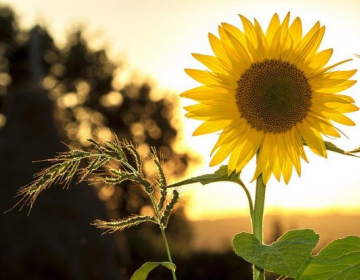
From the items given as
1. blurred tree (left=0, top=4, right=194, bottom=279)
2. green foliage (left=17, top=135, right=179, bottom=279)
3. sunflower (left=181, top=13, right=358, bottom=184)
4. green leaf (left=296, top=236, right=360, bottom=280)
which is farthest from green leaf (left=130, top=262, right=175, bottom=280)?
blurred tree (left=0, top=4, right=194, bottom=279)

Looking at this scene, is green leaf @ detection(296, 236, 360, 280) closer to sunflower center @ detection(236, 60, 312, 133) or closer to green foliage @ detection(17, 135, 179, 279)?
green foliage @ detection(17, 135, 179, 279)

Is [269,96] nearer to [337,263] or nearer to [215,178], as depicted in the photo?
[215,178]

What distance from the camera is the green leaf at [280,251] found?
5.79ft

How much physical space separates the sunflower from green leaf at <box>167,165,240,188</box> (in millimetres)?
27

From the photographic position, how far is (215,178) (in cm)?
201

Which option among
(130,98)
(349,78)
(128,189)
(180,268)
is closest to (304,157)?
→ (349,78)

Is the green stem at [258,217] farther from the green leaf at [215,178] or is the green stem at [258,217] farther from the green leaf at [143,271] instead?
the green leaf at [143,271]

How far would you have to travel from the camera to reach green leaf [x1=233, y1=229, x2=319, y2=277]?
5.79 ft

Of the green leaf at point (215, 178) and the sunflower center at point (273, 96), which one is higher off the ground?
the sunflower center at point (273, 96)

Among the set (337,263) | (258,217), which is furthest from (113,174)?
(337,263)

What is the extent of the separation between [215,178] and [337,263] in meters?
0.42

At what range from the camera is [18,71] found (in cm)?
2686

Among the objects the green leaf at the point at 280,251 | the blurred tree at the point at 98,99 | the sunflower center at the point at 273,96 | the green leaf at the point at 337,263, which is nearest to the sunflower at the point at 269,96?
the sunflower center at the point at 273,96

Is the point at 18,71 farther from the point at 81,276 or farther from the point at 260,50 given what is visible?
the point at 260,50
